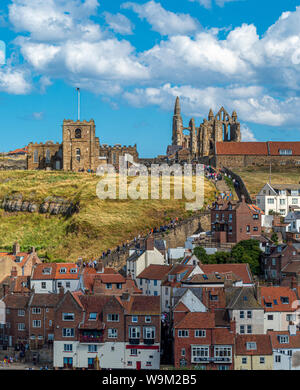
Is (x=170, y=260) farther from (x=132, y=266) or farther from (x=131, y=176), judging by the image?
(x=131, y=176)

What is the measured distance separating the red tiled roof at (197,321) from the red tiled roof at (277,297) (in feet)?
15.9

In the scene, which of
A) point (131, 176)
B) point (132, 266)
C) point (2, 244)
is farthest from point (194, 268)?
point (131, 176)

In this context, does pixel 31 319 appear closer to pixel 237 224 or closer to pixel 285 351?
pixel 285 351

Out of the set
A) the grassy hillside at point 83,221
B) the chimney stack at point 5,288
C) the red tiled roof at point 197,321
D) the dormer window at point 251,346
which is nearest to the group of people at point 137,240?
the grassy hillside at point 83,221

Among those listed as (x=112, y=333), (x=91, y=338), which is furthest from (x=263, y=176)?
(x=91, y=338)

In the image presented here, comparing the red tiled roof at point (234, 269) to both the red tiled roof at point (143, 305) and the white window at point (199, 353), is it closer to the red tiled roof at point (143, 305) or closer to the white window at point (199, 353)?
the red tiled roof at point (143, 305)

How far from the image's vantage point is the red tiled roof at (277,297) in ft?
144

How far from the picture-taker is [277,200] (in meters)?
74.8

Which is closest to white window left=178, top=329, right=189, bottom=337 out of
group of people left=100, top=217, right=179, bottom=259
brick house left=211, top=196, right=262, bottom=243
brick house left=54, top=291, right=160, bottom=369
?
brick house left=54, top=291, right=160, bottom=369

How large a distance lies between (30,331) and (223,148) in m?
67.9

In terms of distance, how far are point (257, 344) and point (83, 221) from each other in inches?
1549

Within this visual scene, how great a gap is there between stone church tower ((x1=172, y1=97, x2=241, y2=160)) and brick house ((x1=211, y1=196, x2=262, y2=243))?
42163 mm

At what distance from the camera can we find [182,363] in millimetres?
40031

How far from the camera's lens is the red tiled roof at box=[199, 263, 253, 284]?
167ft
